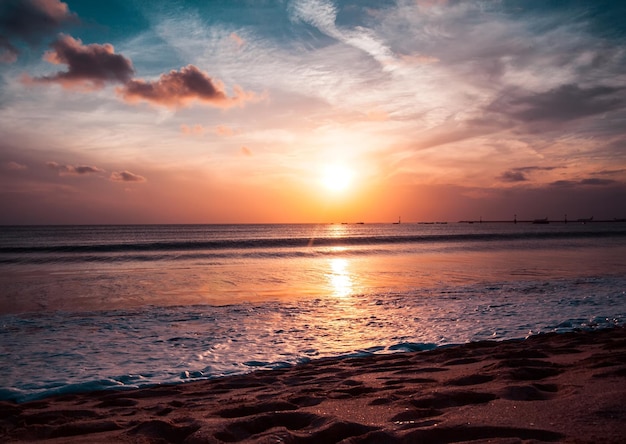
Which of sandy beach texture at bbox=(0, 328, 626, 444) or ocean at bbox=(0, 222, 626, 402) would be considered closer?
sandy beach texture at bbox=(0, 328, 626, 444)

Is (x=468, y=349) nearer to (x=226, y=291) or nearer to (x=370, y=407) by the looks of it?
(x=370, y=407)

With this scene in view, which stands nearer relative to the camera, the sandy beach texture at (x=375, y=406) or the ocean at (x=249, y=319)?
the sandy beach texture at (x=375, y=406)

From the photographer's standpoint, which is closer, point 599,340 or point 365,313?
point 599,340

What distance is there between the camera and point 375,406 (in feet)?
14.1

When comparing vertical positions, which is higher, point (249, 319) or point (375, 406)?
point (375, 406)

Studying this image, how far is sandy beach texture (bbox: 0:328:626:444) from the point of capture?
3.47m

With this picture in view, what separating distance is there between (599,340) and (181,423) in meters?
6.47

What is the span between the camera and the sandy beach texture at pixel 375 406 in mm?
3471

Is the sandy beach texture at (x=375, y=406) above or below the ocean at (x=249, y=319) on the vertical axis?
above

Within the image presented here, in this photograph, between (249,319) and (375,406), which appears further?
(249,319)

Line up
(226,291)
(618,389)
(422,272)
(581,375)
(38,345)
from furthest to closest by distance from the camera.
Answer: (422,272)
(226,291)
(38,345)
(581,375)
(618,389)

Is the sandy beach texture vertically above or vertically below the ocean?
above

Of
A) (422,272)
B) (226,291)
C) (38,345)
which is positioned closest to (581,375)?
(38,345)

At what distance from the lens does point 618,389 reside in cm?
401
